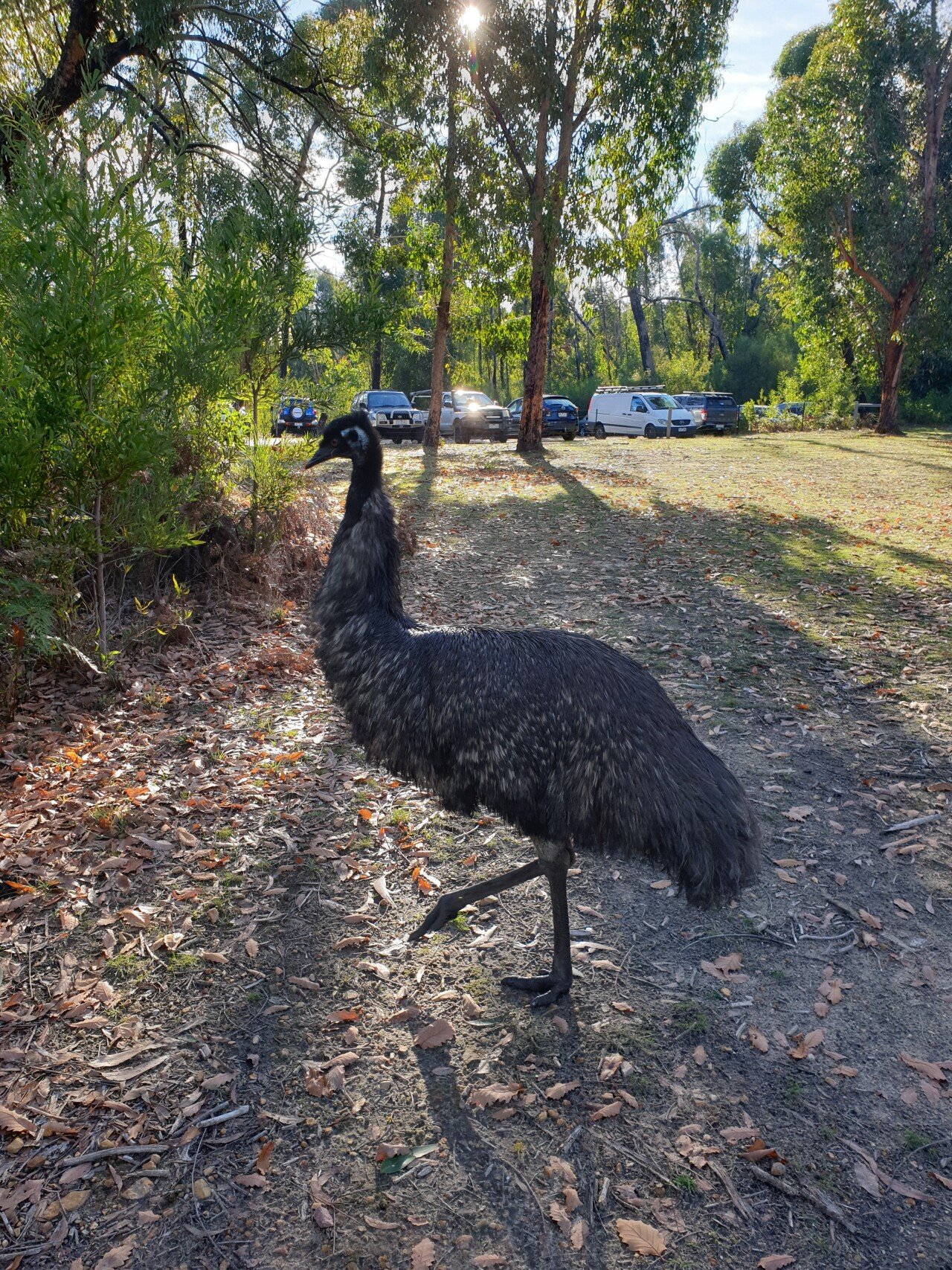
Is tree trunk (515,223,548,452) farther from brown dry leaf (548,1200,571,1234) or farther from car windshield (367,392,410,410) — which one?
brown dry leaf (548,1200,571,1234)

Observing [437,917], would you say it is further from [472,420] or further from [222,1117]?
[472,420]

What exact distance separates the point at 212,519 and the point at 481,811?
547cm

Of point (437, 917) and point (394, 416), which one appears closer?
point (437, 917)

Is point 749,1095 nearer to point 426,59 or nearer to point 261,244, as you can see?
point 261,244

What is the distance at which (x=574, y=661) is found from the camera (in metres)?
4.08

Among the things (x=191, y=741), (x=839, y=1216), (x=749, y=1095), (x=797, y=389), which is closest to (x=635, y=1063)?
(x=749, y=1095)

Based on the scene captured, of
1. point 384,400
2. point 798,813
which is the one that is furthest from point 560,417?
point 798,813

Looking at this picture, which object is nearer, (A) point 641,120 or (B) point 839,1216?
(B) point 839,1216

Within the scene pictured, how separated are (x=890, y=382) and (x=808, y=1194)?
35.5 meters

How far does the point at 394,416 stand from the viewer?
37.4m

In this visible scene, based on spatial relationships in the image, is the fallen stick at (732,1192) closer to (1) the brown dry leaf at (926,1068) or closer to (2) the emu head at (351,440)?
(1) the brown dry leaf at (926,1068)

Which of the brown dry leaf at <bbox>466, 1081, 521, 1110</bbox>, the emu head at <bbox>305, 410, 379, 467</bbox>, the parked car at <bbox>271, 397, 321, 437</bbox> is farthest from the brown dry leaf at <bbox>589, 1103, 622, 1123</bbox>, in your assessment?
the parked car at <bbox>271, 397, 321, 437</bbox>

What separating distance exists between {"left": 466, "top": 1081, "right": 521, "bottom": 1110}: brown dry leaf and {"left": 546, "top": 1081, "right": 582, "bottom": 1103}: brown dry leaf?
0.14 meters

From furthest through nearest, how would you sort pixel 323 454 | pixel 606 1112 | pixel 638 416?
1. pixel 638 416
2. pixel 323 454
3. pixel 606 1112
